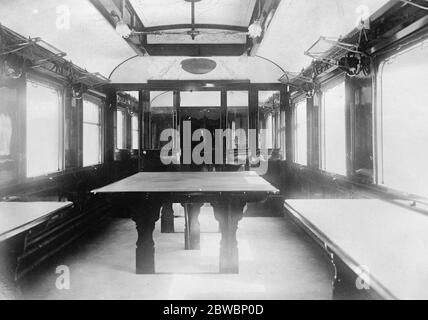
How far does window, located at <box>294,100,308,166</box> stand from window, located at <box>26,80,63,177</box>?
4858mm

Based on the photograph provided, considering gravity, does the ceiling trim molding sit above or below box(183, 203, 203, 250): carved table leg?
above

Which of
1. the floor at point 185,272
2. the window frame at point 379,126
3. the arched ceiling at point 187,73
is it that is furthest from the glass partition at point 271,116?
the window frame at point 379,126

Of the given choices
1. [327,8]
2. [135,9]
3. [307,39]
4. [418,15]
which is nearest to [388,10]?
[418,15]

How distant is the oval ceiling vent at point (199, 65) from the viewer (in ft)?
26.2

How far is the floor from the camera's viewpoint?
3.84 m

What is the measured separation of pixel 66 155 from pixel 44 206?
338cm

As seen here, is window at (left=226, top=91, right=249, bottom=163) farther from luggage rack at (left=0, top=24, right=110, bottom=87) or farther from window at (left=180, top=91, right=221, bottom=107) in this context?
luggage rack at (left=0, top=24, right=110, bottom=87)

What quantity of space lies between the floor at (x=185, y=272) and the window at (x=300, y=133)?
2168mm

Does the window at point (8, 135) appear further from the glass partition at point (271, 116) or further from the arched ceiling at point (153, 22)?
the glass partition at point (271, 116)

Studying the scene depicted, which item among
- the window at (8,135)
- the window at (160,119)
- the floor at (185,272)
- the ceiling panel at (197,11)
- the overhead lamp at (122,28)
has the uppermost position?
the ceiling panel at (197,11)

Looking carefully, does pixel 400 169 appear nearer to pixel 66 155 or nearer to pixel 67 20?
pixel 67 20

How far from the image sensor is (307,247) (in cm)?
555

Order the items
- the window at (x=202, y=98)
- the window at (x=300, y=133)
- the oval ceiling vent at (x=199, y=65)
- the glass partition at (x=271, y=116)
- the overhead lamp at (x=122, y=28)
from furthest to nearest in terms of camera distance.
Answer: the window at (x=202, y=98), the glass partition at (x=271, y=116), the oval ceiling vent at (x=199, y=65), the window at (x=300, y=133), the overhead lamp at (x=122, y=28)

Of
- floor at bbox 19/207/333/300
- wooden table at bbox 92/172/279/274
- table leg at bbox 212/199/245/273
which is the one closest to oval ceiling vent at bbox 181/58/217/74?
floor at bbox 19/207/333/300
